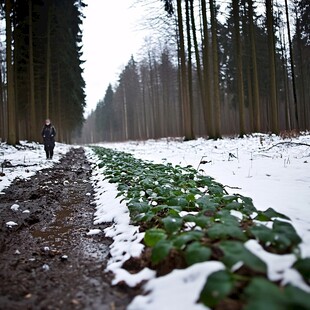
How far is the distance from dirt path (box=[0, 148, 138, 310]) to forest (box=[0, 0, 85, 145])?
34.2 feet

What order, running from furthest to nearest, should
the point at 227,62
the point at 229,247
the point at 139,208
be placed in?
the point at 227,62, the point at 139,208, the point at 229,247

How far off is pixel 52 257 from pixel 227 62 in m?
26.9

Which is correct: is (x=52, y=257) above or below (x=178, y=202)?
below

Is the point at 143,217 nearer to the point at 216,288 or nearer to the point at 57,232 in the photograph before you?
the point at 57,232

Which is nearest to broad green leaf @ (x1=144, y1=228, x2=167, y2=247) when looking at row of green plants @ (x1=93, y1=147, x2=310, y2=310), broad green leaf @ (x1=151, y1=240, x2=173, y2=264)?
row of green plants @ (x1=93, y1=147, x2=310, y2=310)

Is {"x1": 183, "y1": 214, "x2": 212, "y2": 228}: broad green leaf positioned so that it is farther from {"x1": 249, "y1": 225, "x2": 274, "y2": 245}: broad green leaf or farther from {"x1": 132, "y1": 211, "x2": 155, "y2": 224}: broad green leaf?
{"x1": 132, "y1": 211, "x2": 155, "y2": 224}: broad green leaf

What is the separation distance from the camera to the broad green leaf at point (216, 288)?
50.9 inches

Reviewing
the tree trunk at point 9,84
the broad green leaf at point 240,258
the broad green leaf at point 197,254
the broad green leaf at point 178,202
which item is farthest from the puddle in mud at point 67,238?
the tree trunk at point 9,84

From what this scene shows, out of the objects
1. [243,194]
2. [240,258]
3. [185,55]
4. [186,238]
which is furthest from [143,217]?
[185,55]

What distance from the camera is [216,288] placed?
1330mm

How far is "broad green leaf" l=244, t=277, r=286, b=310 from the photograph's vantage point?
116cm

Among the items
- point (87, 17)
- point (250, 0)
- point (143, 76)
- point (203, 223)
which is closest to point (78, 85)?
point (87, 17)

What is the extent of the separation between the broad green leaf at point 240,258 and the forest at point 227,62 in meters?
12.5

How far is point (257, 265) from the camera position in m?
1.45
